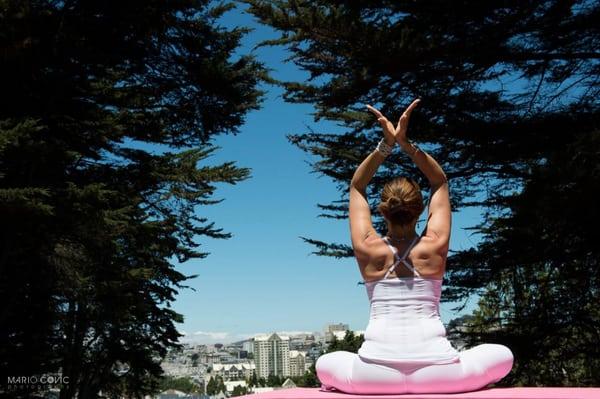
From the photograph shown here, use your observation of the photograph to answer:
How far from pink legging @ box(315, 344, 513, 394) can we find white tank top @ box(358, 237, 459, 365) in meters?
0.03

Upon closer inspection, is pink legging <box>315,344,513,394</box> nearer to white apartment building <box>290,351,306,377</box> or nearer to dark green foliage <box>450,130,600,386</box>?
dark green foliage <box>450,130,600,386</box>

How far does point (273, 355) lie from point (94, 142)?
133 metres

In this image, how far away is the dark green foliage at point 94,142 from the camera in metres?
9.51

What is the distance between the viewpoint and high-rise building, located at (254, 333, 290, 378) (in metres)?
133

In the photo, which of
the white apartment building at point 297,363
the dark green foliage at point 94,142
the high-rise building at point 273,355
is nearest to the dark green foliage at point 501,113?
the dark green foliage at point 94,142

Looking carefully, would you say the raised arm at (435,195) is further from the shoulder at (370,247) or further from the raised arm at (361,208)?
the shoulder at (370,247)

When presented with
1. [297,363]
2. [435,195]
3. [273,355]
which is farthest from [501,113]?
[273,355]

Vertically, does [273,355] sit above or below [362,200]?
above

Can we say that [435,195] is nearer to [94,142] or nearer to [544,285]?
[544,285]

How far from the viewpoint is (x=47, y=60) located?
9992mm

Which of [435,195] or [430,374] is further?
[435,195]

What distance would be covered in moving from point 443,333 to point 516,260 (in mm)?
6965

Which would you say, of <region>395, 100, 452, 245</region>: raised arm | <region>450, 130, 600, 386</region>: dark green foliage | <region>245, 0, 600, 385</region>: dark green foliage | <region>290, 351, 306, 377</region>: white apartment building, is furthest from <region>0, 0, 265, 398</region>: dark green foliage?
<region>290, 351, 306, 377</region>: white apartment building

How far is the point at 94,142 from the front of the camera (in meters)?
11.4
